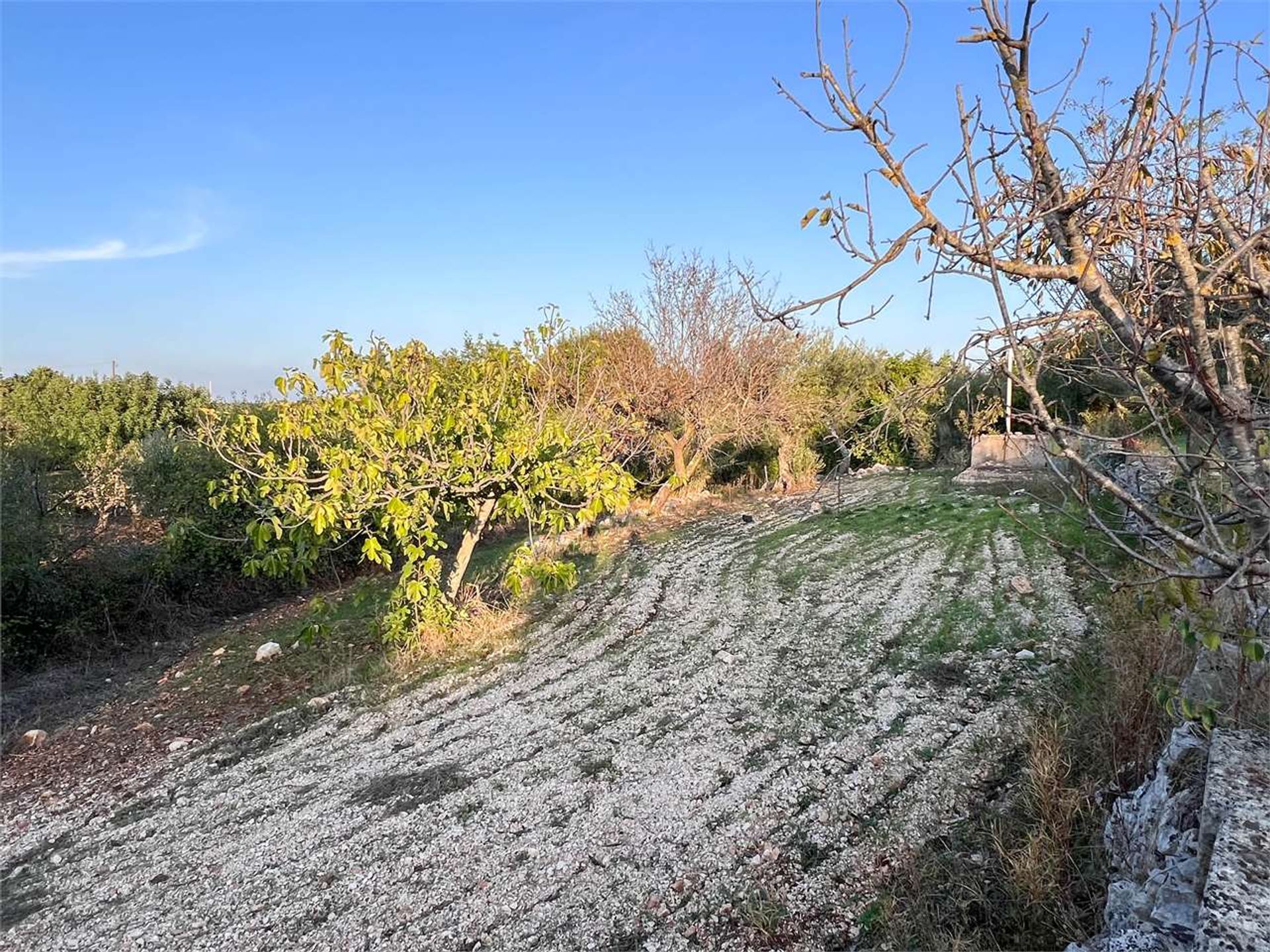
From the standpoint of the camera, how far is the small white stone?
7.02 m

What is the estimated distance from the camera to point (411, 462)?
6191 millimetres

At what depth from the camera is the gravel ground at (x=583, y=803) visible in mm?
3160

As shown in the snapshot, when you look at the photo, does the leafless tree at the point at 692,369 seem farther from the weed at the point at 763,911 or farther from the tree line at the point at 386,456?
the weed at the point at 763,911

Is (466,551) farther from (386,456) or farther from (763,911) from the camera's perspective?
(763,911)

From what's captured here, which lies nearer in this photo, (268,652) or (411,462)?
(411,462)

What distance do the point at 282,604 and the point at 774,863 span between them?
860 cm

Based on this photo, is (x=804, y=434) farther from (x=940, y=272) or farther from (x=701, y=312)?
(x=940, y=272)

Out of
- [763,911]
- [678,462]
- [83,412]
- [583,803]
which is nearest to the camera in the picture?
[763,911]

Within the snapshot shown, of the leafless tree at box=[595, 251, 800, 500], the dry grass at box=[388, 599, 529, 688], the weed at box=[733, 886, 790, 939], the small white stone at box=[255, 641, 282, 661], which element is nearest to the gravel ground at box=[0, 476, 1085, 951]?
the weed at box=[733, 886, 790, 939]

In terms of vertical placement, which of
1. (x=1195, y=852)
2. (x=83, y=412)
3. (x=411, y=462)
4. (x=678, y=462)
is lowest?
(x=1195, y=852)

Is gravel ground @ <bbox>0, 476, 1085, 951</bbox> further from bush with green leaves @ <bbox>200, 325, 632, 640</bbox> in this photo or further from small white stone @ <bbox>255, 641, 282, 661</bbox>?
small white stone @ <bbox>255, 641, 282, 661</bbox>

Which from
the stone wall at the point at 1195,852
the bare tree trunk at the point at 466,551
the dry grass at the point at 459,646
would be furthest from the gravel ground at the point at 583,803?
the bare tree trunk at the point at 466,551

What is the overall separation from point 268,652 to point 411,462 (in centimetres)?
279

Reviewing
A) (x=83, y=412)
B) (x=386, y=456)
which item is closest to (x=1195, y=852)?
(x=386, y=456)
